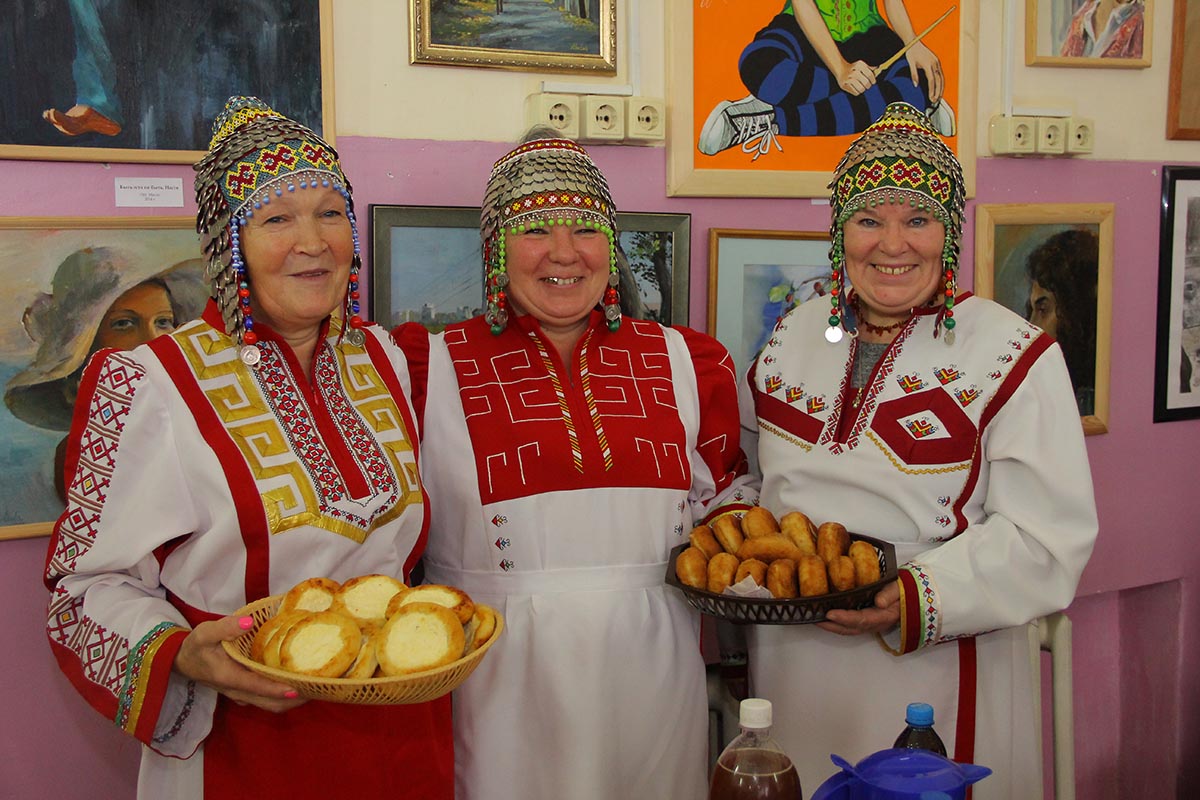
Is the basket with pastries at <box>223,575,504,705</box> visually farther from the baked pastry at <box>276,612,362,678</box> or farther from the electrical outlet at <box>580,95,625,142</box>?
the electrical outlet at <box>580,95,625,142</box>

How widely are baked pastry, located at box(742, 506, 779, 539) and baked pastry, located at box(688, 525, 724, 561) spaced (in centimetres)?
7

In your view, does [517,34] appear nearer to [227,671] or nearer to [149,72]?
[149,72]

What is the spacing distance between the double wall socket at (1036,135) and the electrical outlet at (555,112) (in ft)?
4.68

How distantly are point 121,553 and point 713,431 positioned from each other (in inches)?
51.5

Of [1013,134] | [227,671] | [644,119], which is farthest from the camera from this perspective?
[1013,134]

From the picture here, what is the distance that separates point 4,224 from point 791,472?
1855 millimetres

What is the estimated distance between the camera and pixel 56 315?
2.50m

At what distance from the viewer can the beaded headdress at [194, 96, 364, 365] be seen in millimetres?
1932

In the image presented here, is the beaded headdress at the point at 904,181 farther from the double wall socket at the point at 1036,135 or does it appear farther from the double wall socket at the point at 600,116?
the double wall socket at the point at 1036,135

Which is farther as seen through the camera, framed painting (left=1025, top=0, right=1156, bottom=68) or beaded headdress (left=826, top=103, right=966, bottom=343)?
framed painting (left=1025, top=0, right=1156, bottom=68)

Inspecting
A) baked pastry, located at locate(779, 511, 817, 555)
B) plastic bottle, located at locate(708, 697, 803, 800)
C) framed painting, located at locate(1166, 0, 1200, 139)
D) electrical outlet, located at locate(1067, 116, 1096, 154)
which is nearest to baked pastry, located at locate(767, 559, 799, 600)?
baked pastry, located at locate(779, 511, 817, 555)

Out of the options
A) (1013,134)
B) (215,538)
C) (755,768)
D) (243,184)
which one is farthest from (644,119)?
(755,768)

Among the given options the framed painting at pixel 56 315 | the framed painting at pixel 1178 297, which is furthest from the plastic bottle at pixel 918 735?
the framed painting at pixel 1178 297

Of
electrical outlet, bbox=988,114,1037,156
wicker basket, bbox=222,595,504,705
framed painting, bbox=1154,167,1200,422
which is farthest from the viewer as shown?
framed painting, bbox=1154,167,1200,422
